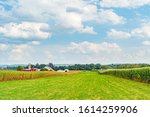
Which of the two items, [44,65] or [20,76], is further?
[44,65]

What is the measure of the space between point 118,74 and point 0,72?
1041 inches

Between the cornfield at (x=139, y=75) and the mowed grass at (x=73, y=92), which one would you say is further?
the cornfield at (x=139, y=75)

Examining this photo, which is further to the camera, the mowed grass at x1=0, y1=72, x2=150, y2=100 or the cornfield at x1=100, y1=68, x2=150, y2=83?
the cornfield at x1=100, y1=68, x2=150, y2=83

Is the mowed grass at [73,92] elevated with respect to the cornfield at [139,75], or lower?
lower

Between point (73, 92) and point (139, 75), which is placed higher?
point (139, 75)

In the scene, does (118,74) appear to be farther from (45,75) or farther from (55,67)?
(55,67)

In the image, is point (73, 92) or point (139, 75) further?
point (139, 75)

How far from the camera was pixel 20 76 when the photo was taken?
50688 mm

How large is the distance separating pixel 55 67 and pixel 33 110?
92102mm

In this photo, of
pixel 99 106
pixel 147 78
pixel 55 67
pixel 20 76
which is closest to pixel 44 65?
pixel 55 67

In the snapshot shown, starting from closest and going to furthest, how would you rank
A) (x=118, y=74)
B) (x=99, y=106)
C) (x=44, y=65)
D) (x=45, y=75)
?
(x=99, y=106) → (x=45, y=75) → (x=118, y=74) → (x=44, y=65)

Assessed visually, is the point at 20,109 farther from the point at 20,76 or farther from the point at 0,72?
the point at 20,76

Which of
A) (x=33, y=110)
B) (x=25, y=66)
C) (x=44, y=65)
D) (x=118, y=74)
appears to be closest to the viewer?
(x=33, y=110)

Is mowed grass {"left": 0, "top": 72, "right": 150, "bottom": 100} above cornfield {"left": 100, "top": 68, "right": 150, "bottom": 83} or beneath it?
beneath
